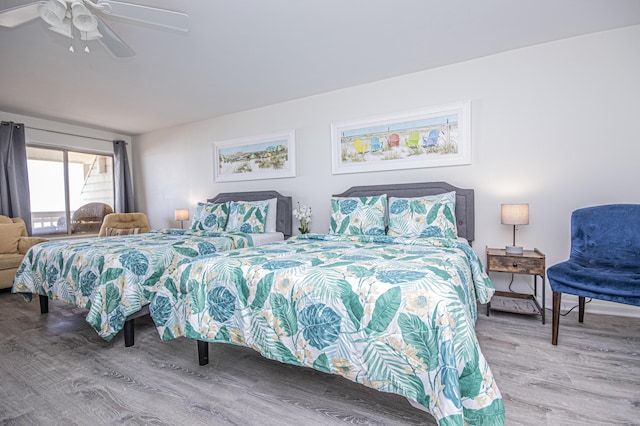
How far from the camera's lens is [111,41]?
217 centimetres

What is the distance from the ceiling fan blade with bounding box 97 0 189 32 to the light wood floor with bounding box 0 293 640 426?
2.21 m

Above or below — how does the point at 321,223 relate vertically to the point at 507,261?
above

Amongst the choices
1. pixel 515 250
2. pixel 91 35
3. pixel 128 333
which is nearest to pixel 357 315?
pixel 128 333

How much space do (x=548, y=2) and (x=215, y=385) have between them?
133 inches

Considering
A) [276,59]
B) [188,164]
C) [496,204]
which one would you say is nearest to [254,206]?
[276,59]

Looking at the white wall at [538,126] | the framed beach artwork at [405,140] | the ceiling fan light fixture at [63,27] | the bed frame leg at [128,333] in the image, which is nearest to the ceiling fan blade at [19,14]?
the ceiling fan light fixture at [63,27]

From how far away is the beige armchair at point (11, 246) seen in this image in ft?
11.6

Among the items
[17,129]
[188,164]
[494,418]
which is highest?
[17,129]

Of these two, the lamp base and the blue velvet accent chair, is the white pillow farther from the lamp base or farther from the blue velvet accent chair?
the blue velvet accent chair

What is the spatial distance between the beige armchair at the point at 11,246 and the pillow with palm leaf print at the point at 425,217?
4358 millimetres

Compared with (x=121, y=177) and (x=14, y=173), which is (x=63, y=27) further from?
(x=121, y=177)

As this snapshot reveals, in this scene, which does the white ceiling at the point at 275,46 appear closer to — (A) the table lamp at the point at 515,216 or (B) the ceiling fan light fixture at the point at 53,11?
(B) the ceiling fan light fixture at the point at 53,11

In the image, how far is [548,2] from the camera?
219cm

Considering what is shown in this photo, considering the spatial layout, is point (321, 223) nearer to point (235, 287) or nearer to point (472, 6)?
point (235, 287)
